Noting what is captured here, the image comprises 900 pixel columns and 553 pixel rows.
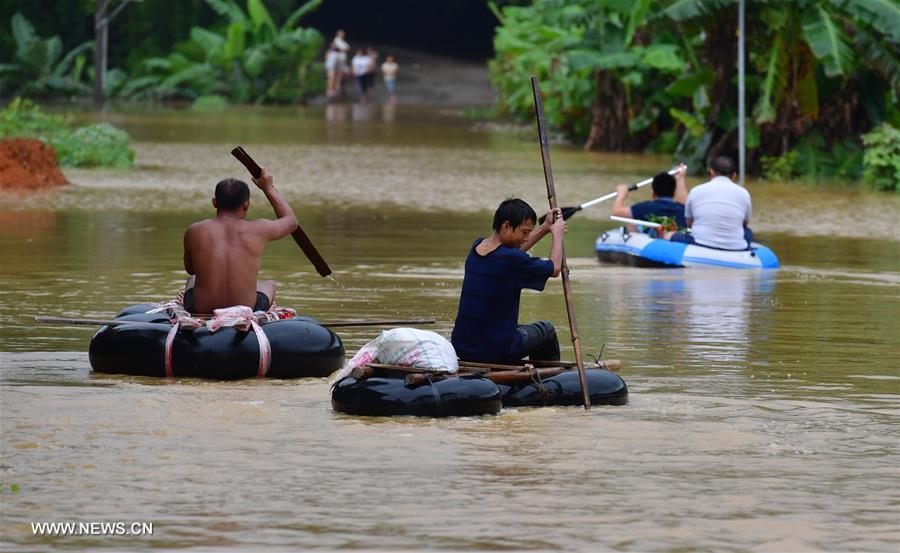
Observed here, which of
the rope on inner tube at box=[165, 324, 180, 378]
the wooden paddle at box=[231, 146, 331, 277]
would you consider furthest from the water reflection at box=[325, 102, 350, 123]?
the rope on inner tube at box=[165, 324, 180, 378]

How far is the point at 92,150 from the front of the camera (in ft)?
98.6

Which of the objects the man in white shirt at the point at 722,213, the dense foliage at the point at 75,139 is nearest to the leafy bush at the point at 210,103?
the dense foliage at the point at 75,139

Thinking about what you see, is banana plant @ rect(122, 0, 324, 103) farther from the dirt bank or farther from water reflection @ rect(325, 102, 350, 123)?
the dirt bank

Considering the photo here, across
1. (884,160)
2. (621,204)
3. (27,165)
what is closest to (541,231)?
(621,204)

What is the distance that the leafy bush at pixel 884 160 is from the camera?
2817cm

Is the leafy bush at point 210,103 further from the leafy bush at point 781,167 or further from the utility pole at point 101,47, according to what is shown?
the leafy bush at point 781,167

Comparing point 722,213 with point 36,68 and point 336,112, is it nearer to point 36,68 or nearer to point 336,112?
point 336,112

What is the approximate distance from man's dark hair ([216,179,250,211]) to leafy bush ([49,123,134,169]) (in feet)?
60.9

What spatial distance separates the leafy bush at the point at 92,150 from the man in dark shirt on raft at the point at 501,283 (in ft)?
65.7

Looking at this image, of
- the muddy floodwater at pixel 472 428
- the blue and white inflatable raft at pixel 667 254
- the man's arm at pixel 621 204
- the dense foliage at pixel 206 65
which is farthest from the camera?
the dense foliage at pixel 206 65

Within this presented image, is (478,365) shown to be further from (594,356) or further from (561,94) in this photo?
(561,94)

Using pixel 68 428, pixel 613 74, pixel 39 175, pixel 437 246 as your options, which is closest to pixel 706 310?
pixel 437 246

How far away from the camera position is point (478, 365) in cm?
1040

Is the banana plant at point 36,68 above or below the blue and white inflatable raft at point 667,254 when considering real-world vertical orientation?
above
